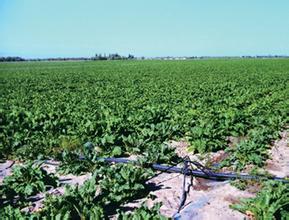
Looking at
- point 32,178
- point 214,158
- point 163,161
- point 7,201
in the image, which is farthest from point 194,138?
point 7,201

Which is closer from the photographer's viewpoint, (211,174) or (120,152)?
(211,174)

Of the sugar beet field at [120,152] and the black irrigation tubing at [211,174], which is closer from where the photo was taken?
the sugar beet field at [120,152]

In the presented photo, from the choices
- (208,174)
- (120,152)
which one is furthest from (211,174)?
(120,152)

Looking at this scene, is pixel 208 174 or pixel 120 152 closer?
pixel 208 174

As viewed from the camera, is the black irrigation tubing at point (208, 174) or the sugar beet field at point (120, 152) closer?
the sugar beet field at point (120, 152)

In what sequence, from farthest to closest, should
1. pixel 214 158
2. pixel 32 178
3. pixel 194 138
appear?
pixel 194 138
pixel 214 158
pixel 32 178

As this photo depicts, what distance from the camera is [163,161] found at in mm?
6836

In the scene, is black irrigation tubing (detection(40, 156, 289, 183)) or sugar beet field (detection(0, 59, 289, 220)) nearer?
sugar beet field (detection(0, 59, 289, 220))

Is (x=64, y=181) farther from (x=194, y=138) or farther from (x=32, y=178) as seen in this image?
(x=194, y=138)

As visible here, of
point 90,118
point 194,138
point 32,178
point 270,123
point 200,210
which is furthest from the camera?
point 90,118

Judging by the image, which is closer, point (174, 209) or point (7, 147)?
point (174, 209)

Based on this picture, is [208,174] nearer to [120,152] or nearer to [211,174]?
[211,174]

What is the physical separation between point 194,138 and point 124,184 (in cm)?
314

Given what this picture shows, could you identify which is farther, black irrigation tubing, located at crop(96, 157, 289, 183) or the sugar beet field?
black irrigation tubing, located at crop(96, 157, 289, 183)
